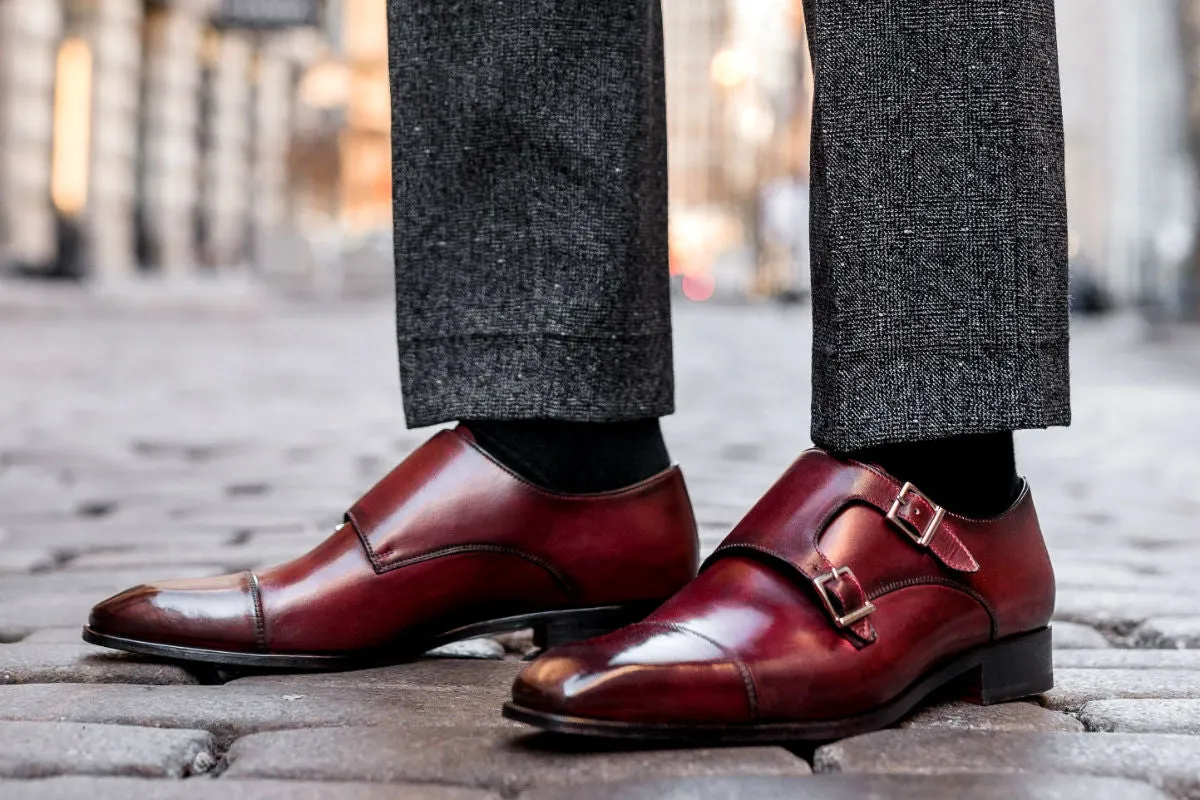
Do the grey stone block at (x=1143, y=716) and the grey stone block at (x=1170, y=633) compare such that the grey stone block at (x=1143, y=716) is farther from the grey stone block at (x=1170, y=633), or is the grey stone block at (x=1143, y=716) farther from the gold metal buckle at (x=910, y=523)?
the grey stone block at (x=1170, y=633)

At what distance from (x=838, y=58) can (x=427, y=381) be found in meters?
0.56

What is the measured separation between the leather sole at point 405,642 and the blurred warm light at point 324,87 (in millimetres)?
27063

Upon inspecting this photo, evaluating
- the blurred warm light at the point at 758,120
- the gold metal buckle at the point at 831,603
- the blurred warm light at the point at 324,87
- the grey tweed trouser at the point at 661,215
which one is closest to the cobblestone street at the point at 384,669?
the gold metal buckle at the point at 831,603

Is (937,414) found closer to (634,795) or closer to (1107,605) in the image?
(634,795)

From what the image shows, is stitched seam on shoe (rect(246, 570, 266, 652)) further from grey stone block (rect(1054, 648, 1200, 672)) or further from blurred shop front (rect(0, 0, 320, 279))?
blurred shop front (rect(0, 0, 320, 279))

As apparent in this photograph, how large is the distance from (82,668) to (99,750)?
344 millimetres

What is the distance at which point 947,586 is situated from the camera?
1.22 m

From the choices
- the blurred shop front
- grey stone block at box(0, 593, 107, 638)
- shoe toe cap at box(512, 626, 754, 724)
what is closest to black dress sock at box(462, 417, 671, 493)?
shoe toe cap at box(512, 626, 754, 724)

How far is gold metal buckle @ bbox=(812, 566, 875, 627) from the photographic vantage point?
114 cm

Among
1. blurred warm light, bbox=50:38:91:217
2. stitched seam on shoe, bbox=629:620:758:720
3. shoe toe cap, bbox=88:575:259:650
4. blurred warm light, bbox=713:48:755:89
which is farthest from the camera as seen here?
blurred warm light, bbox=713:48:755:89

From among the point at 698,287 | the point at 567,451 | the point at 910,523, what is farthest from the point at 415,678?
the point at 698,287

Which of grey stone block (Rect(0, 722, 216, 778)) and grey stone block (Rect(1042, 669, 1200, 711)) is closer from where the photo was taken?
grey stone block (Rect(0, 722, 216, 778))

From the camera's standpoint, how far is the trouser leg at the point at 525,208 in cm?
139

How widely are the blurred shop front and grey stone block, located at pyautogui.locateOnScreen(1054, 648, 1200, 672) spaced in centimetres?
1517
